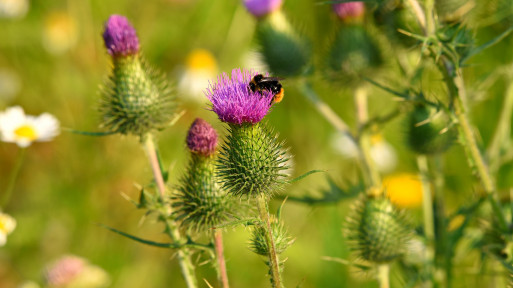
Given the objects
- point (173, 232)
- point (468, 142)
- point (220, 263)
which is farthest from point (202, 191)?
point (468, 142)

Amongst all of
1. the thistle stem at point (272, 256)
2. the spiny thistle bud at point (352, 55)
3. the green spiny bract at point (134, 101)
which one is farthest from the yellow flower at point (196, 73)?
the thistle stem at point (272, 256)

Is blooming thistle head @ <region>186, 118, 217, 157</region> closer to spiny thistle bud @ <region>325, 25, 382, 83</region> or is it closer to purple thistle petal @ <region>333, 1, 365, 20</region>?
spiny thistle bud @ <region>325, 25, 382, 83</region>

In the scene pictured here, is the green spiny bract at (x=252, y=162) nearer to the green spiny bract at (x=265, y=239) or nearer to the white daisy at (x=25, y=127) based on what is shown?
the green spiny bract at (x=265, y=239)

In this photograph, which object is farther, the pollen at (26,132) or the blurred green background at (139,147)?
the blurred green background at (139,147)

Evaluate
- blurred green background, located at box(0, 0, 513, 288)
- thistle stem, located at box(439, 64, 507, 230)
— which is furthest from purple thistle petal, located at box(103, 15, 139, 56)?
thistle stem, located at box(439, 64, 507, 230)

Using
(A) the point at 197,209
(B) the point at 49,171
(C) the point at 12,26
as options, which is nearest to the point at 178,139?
(B) the point at 49,171

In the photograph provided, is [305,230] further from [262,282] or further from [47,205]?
[47,205]

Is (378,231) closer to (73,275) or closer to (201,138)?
(201,138)
